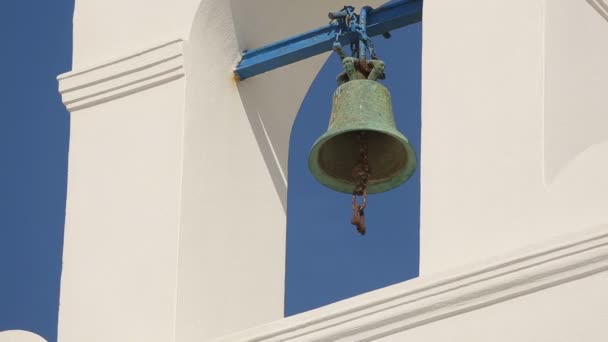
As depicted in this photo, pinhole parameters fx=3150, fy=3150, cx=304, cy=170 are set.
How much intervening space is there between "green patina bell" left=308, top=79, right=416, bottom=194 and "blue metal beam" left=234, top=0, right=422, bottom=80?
328 millimetres

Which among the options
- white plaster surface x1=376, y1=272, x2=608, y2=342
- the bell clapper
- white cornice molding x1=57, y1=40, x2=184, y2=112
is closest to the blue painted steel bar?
the bell clapper

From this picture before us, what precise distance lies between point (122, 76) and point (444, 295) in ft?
6.71

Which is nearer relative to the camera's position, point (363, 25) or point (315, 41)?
point (363, 25)

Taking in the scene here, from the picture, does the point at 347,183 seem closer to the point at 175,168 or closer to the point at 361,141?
the point at 361,141

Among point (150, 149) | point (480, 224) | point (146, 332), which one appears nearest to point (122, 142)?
point (150, 149)

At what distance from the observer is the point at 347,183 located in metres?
12.6

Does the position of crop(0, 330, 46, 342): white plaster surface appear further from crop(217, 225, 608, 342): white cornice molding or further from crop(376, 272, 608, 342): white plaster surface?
crop(376, 272, 608, 342): white plaster surface

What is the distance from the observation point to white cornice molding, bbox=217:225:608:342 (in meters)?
11.2

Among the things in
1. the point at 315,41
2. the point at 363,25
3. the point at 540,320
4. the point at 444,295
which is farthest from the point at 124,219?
the point at 540,320

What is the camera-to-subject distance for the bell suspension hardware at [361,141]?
12.4 meters

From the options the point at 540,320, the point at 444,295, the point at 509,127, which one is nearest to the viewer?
the point at 540,320

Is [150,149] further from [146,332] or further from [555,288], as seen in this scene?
[555,288]

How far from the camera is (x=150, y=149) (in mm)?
12500

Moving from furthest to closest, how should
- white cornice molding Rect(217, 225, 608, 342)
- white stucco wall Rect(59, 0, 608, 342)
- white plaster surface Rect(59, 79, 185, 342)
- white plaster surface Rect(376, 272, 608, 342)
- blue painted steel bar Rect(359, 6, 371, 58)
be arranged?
1. blue painted steel bar Rect(359, 6, 371, 58)
2. white plaster surface Rect(59, 79, 185, 342)
3. white stucco wall Rect(59, 0, 608, 342)
4. white cornice molding Rect(217, 225, 608, 342)
5. white plaster surface Rect(376, 272, 608, 342)
